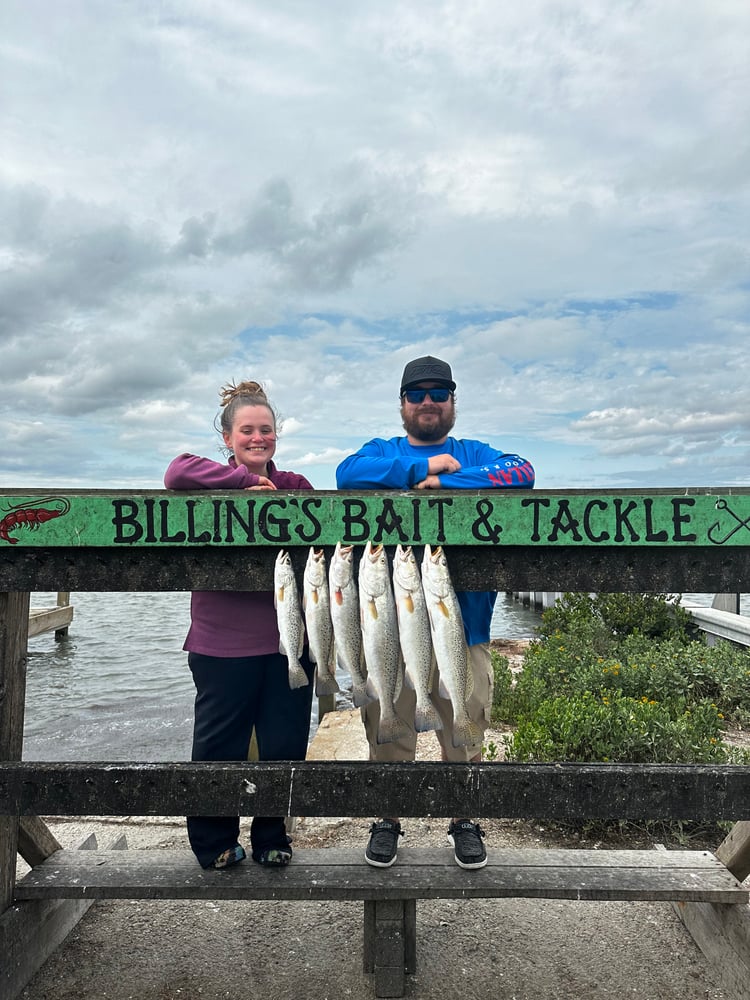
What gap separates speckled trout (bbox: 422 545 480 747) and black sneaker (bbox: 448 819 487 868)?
1.17 metres

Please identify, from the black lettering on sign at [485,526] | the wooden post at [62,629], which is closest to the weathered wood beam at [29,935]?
the black lettering on sign at [485,526]

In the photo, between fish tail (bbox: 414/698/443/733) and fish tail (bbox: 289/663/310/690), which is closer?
fish tail (bbox: 414/698/443/733)

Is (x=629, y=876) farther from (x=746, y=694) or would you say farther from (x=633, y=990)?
(x=746, y=694)

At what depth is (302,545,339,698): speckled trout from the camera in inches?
109

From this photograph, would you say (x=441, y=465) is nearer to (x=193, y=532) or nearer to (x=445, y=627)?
(x=445, y=627)

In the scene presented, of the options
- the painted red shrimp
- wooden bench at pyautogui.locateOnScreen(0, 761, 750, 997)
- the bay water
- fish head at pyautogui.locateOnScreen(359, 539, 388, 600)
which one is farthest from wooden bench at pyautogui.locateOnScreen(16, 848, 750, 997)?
the bay water

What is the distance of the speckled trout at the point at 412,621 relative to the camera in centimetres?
270

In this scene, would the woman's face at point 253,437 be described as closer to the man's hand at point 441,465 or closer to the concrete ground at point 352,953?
the man's hand at point 441,465

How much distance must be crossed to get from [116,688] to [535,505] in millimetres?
12511

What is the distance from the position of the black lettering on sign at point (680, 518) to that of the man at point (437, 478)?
0.67 m

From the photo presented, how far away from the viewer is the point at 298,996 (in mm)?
3412

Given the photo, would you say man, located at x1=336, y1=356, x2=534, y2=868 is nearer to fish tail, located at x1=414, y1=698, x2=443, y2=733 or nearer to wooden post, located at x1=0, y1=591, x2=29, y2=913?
fish tail, located at x1=414, y1=698, x2=443, y2=733

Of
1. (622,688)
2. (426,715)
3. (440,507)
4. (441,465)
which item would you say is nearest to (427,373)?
(441,465)

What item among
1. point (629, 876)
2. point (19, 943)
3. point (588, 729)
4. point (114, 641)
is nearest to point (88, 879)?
point (19, 943)
